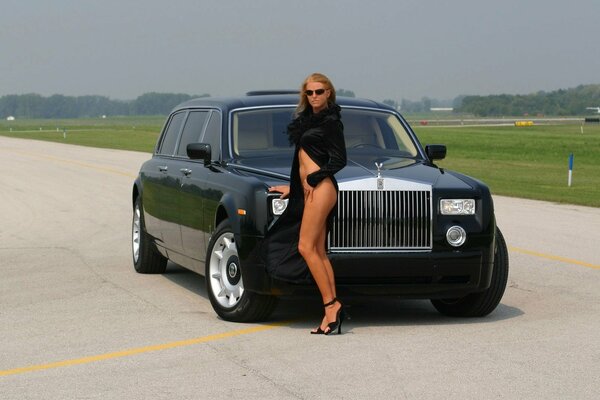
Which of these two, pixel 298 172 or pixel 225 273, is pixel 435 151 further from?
pixel 225 273

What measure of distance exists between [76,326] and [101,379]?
6.79ft

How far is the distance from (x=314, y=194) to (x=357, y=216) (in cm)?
41

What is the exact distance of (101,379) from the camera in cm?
691

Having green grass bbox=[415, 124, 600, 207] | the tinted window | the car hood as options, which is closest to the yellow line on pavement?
the car hood

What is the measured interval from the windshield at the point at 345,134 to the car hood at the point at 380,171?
248 millimetres

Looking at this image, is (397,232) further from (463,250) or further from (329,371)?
(329,371)

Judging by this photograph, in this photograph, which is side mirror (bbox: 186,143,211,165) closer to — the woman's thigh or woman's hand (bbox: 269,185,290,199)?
woman's hand (bbox: 269,185,290,199)

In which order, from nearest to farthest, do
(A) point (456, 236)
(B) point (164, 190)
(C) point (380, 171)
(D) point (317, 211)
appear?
1. (D) point (317, 211)
2. (A) point (456, 236)
3. (C) point (380, 171)
4. (B) point (164, 190)

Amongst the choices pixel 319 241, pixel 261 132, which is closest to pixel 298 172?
pixel 319 241

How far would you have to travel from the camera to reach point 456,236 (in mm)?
8656

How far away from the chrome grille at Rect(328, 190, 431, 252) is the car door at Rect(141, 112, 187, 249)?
2.45 m

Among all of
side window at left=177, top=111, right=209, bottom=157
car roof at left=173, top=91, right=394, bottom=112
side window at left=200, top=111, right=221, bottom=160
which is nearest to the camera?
side window at left=200, top=111, right=221, bottom=160

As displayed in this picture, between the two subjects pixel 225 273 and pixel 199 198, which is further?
pixel 199 198

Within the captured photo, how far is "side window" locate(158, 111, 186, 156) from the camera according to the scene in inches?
462
